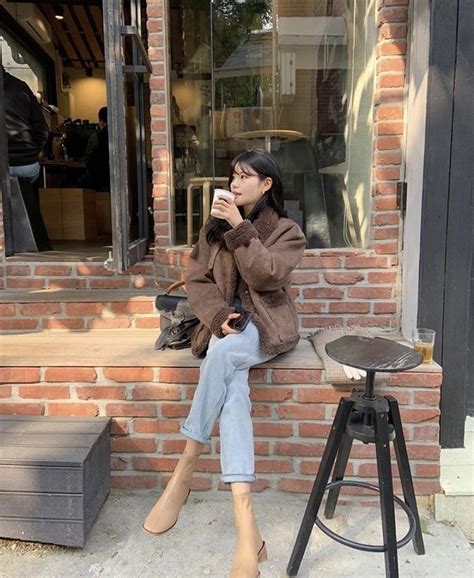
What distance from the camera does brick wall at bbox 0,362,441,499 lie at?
2.16 meters

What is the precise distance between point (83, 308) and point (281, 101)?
5.84ft

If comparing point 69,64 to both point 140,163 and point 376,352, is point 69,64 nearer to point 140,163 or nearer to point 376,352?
point 140,163

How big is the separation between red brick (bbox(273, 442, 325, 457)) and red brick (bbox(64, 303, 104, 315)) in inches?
49.6

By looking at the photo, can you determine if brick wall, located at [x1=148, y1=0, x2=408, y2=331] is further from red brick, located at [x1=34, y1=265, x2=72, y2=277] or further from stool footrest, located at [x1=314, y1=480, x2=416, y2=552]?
red brick, located at [x1=34, y1=265, x2=72, y2=277]

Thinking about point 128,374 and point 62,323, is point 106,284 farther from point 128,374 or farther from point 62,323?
point 128,374

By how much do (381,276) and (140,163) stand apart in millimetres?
1613

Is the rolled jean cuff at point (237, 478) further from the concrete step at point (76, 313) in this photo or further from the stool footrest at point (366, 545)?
the concrete step at point (76, 313)

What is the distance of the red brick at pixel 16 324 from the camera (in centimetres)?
284

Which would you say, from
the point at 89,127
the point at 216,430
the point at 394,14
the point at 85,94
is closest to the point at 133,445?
the point at 216,430

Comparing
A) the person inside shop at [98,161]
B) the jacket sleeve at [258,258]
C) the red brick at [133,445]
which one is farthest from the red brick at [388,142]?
the person inside shop at [98,161]

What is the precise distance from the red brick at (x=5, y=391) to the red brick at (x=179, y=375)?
647 mm

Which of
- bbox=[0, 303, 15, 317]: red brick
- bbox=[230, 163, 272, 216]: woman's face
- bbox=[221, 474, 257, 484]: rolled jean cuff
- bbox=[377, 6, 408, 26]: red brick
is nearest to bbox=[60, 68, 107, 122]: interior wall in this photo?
bbox=[0, 303, 15, 317]: red brick

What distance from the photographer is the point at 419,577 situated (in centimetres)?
175

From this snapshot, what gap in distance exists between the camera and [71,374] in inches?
87.3
